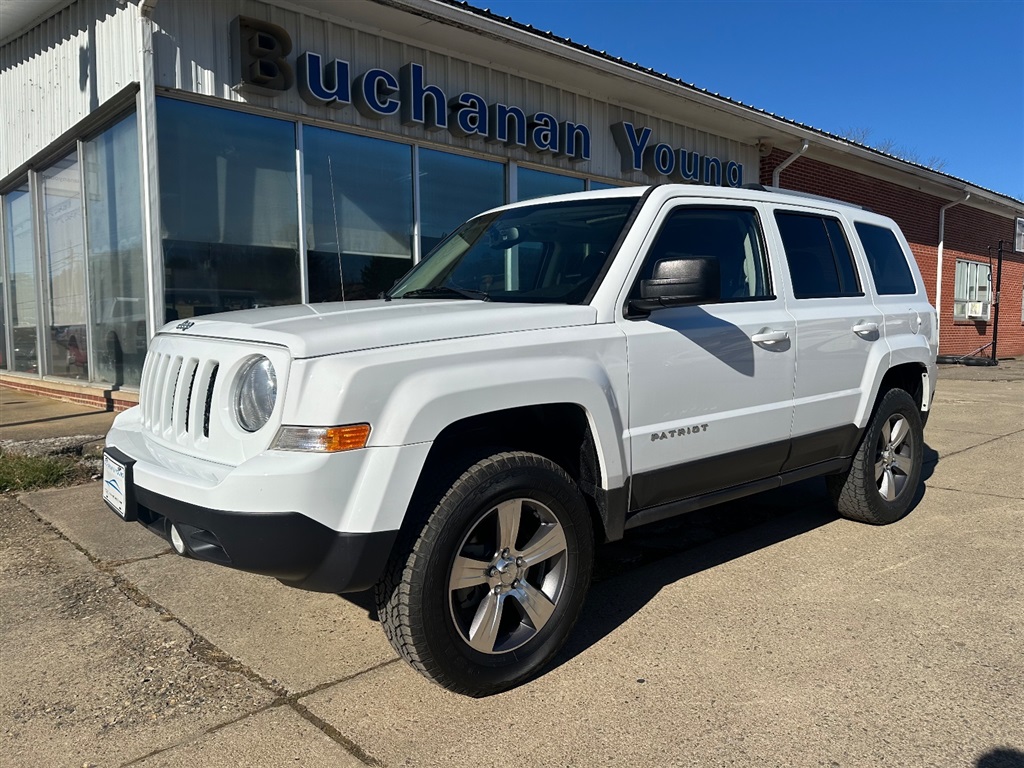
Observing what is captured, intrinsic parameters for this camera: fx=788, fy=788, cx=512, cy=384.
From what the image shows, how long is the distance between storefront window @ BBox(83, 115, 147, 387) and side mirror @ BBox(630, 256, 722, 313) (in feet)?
21.5

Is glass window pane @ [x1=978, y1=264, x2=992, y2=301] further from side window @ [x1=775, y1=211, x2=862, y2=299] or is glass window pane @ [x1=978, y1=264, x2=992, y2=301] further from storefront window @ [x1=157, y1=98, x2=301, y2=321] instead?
side window @ [x1=775, y1=211, x2=862, y2=299]

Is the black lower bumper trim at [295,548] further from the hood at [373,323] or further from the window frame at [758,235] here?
the window frame at [758,235]

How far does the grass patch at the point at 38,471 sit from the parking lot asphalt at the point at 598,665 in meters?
1.09

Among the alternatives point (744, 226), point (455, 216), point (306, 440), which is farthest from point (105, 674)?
point (455, 216)

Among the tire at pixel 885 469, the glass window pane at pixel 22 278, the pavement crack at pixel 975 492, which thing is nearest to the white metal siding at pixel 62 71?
the glass window pane at pixel 22 278

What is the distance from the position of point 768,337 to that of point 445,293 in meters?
1.51

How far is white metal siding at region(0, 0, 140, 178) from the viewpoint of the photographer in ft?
25.8

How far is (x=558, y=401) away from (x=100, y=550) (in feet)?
9.62

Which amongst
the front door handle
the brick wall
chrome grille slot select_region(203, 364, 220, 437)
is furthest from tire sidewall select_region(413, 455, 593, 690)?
the brick wall

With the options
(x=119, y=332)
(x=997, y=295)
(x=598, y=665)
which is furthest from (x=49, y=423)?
(x=997, y=295)

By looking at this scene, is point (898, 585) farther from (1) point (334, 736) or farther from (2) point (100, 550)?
(2) point (100, 550)

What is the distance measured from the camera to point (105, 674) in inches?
115

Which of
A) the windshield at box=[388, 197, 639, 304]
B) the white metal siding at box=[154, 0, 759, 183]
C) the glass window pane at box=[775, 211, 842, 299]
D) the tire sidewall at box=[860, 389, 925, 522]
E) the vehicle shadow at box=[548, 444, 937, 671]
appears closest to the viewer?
the windshield at box=[388, 197, 639, 304]

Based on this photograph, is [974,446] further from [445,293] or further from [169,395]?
[169,395]
